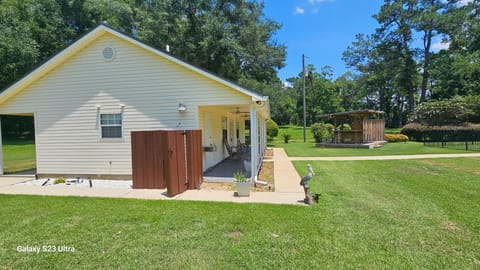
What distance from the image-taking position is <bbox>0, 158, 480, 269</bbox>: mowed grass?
9.62ft

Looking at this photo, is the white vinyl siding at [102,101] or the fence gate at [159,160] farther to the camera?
the white vinyl siding at [102,101]

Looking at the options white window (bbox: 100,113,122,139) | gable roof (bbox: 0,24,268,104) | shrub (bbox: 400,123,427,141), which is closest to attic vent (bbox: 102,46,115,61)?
gable roof (bbox: 0,24,268,104)

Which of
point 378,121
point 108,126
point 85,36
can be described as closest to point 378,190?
point 108,126

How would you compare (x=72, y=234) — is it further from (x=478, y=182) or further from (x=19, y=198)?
(x=478, y=182)

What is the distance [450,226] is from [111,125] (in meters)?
8.70

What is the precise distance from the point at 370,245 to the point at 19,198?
7.20 metres

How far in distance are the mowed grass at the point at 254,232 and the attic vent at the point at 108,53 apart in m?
4.49

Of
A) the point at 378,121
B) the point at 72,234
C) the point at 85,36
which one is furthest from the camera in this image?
the point at 378,121

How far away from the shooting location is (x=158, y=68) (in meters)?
7.64

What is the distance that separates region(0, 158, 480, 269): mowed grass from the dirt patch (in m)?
0.01

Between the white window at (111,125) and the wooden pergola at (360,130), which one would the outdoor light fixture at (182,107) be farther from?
the wooden pergola at (360,130)

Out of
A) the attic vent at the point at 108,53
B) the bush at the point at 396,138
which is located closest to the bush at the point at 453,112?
the bush at the point at 396,138

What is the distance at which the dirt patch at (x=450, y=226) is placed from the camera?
12.1 ft

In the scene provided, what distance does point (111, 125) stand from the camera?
7984mm
